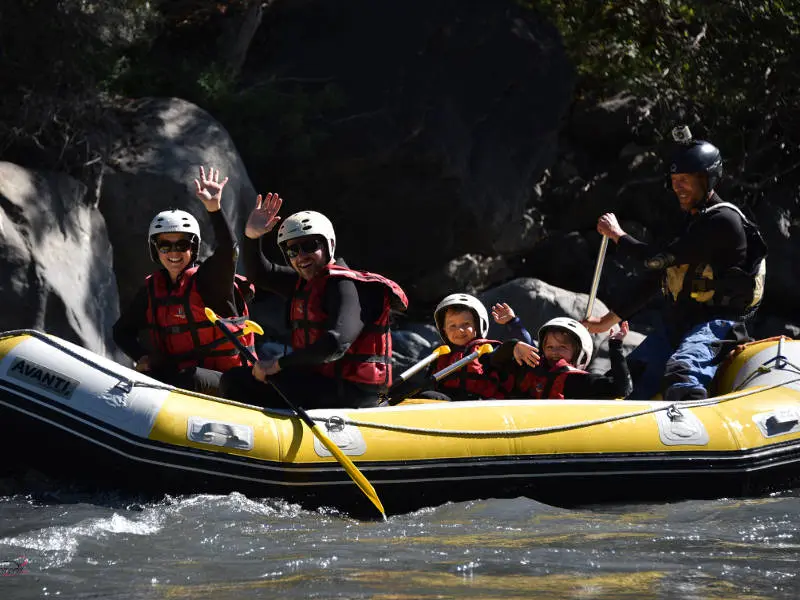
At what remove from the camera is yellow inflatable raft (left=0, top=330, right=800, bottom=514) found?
572 cm

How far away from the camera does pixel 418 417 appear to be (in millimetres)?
6082

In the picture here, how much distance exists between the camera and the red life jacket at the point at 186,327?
653 centimetres

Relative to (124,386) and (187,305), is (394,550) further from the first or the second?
(187,305)

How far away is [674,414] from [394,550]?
1.91 metres

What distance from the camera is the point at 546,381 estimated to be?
23.2 feet

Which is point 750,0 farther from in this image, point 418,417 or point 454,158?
point 418,417

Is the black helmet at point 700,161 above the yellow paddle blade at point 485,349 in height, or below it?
above

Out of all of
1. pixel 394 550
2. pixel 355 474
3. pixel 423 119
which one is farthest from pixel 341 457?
pixel 423 119

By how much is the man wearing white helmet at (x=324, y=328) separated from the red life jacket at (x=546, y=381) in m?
1.09

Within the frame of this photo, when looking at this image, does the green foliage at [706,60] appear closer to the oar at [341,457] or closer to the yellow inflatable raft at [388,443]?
the yellow inflatable raft at [388,443]

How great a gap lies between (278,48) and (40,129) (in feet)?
9.25

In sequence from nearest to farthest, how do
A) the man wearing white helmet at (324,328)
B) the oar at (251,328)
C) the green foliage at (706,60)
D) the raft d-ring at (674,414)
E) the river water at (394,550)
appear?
the river water at (394,550)
the man wearing white helmet at (324,328)
the oar at (251,328)
the raft d-ring at (674,414)
the green foliage at (706,60)

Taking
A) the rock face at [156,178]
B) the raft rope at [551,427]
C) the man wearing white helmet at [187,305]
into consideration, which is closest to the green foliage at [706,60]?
the rock face at [156,178]

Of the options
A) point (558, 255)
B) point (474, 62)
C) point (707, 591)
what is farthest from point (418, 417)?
point (558, 255)
